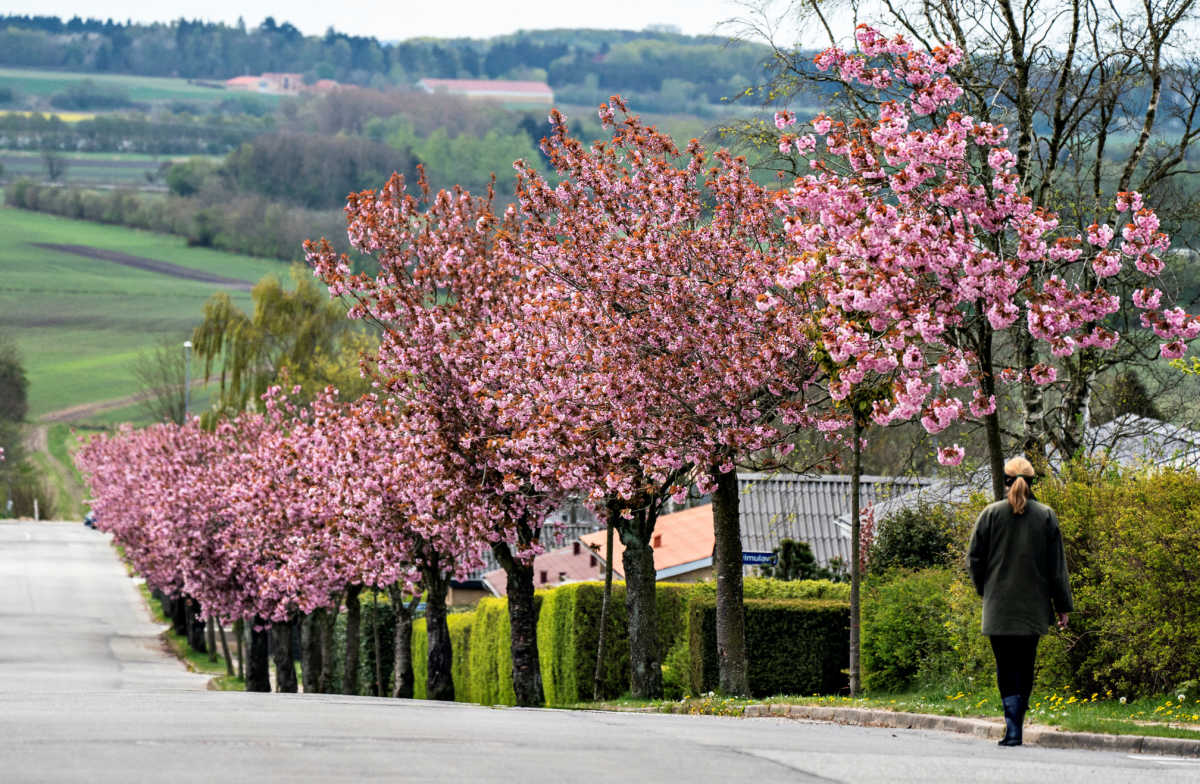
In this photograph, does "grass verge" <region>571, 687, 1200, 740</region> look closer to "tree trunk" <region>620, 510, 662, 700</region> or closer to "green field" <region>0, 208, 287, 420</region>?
"tree trunk" <region>620, 510, 662, 700</region>

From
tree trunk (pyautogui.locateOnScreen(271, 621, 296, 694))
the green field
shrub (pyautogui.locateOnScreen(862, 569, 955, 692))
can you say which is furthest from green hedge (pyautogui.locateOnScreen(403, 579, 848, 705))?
the green field

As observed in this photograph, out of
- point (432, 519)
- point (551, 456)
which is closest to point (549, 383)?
point (551, 456)

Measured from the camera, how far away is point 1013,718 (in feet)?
39.1

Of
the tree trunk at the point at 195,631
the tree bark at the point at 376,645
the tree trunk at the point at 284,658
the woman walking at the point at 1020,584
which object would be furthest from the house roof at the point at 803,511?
the woman walking at the point at 1020,584

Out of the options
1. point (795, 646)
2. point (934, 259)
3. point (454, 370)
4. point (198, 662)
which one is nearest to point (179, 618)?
point (198, 662)

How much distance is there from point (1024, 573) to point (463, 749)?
423 cm

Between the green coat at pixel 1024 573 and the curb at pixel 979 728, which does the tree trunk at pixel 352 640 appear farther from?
the green coat at pixel 1024 573

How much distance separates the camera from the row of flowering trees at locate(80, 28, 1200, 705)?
14938mm

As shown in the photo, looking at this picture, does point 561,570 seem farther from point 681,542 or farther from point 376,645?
point 376,645

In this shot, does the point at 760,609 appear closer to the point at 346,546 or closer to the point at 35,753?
the point at 346,546

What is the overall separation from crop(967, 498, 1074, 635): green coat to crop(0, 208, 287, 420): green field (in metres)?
128

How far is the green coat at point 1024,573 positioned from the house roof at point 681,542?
2720cm

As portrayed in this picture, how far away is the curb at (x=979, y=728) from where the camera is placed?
11898 mm

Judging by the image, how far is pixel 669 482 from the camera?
22.4 metres
